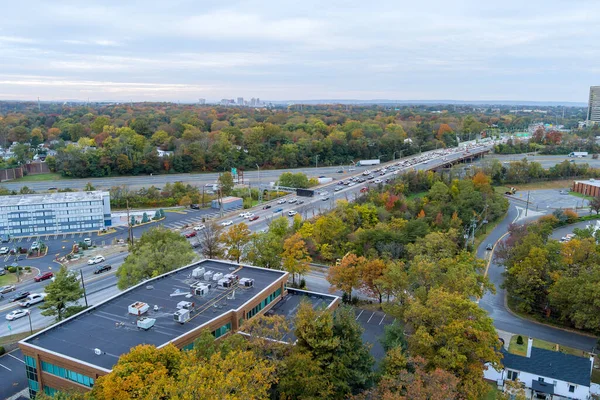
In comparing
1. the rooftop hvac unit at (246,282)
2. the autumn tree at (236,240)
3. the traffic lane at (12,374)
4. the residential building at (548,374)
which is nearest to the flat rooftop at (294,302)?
the rooftop hvac unit at (246,282)

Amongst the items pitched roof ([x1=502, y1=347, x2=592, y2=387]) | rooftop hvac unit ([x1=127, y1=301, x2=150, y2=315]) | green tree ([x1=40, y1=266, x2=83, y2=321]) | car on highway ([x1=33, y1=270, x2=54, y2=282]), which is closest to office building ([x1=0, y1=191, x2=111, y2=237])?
car on highway ([x1=33, y1=270, x2=54, y2=282])

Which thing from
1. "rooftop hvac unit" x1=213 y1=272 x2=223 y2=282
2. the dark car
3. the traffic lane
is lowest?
the traffic lane

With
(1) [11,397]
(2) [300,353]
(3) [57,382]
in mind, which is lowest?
(1) [11,397]

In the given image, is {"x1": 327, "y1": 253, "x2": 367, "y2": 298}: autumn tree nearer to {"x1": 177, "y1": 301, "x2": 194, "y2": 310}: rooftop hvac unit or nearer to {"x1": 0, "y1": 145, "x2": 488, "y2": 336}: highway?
{"x1": 0, "y1": 145, "x2": 488, "y2": 336}: highway

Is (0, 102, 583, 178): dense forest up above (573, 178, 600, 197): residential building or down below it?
above

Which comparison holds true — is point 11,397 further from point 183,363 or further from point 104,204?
point 104,204

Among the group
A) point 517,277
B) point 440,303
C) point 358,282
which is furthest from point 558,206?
point 440,303
